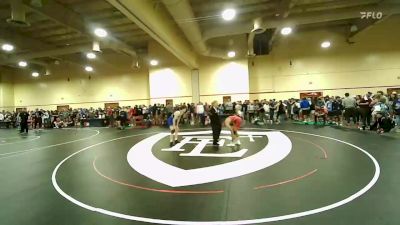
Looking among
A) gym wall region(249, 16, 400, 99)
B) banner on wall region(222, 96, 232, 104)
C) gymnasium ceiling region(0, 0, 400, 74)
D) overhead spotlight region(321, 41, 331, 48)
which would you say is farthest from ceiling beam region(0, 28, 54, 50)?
overhead spotlight region(321, 41, 331, 48)

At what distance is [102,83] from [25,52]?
7577mm

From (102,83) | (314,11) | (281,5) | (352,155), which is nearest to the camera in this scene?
(352,155)

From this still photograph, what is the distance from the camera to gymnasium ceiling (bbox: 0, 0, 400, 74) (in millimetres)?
10273

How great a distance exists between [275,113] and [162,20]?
10154 mm

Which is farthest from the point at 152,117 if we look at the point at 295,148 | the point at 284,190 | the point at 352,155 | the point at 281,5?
the point at 284,190

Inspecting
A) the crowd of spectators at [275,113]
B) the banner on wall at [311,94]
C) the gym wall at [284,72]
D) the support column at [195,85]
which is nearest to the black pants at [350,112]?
the crowd of spectators at [275,113]

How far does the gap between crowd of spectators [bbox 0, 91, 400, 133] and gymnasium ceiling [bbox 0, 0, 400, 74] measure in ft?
13.1

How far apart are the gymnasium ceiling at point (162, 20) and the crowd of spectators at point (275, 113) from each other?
4.00 m

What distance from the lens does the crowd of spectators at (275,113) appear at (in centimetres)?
1169

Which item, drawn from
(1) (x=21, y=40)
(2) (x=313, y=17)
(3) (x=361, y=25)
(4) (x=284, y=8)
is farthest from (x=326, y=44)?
(1) (x=21, y=40)

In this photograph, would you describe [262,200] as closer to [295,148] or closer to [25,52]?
[295,148]

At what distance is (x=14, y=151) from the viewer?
10.1 m

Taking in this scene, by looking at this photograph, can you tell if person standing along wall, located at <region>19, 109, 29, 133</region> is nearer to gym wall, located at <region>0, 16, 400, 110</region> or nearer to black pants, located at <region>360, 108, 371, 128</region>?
gym wall, located at <region>0, 16, 400, 110</region>

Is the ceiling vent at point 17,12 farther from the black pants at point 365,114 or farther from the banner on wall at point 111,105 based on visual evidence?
the banner on wall at point 111,105
